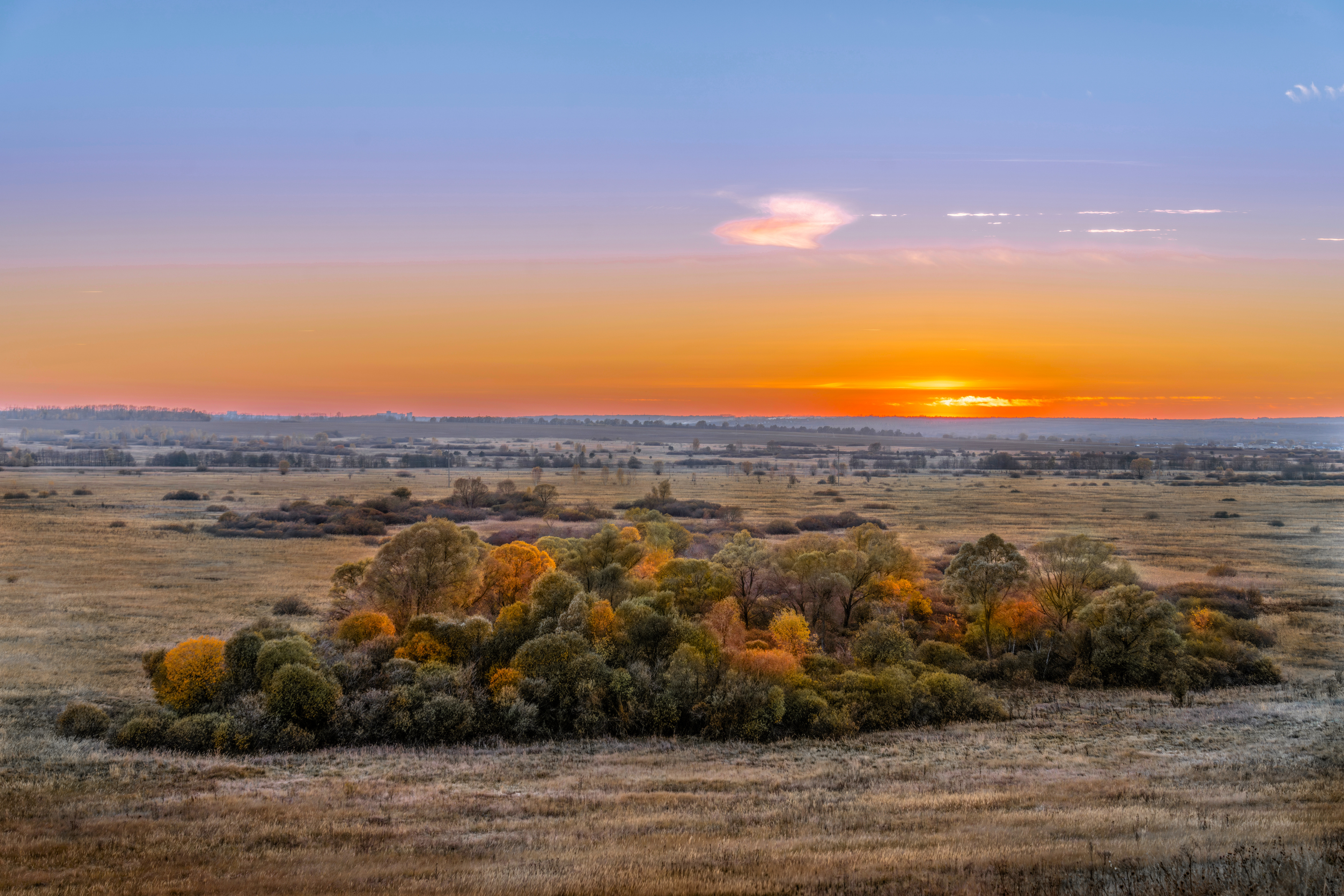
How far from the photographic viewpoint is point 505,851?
1541cm

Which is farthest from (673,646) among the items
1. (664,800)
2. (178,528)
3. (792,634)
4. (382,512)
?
(382,512)

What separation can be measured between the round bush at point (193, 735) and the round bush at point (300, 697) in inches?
64.0

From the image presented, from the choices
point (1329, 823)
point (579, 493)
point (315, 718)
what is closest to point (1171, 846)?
point (1329, 823)

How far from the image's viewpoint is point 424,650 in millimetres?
30125

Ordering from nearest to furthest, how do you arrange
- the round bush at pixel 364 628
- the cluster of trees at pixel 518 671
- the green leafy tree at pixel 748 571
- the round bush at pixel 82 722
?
the round bush at pixel 82 722 → the cluster of trees at pixel 518 671 → the round bush at pixel 364 628 → the green leafy tree at pixel 748 571

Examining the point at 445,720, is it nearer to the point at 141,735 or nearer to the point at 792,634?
the point at 141,735

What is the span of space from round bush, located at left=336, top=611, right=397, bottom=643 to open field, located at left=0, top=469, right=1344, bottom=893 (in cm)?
775

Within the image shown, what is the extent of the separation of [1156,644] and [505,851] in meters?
31.7

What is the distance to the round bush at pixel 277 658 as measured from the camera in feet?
87.4

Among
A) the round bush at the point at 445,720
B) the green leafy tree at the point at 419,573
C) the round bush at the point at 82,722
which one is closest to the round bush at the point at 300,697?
the round bush at the point at 445,720

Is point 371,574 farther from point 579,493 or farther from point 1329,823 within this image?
point 579,493

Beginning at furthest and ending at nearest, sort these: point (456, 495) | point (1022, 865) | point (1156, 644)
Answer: point (456, 495) < point (1156, 644) < point (1022, 865)

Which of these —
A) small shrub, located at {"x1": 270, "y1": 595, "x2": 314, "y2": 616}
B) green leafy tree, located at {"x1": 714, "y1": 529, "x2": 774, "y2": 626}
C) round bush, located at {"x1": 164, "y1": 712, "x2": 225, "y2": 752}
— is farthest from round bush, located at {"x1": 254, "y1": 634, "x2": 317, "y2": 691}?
small shrub, located at {"x1": 270, "y1": 595, "x2": 314, "y2": 616}

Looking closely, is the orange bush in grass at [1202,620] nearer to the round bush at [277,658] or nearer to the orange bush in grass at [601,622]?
the orange bush in grass at [601,622]
